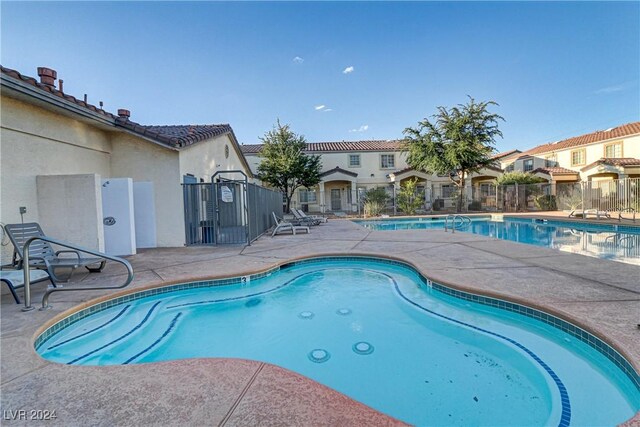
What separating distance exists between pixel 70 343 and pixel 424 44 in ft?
52.8

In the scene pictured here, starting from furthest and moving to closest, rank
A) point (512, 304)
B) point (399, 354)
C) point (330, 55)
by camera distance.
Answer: point (330, 55)
point (512, 304)
point (399, 354)

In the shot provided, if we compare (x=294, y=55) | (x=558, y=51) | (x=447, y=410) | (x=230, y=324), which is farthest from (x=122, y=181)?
(x=558, y=51)

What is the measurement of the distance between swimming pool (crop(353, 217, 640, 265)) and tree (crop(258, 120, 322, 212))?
6.77 metres

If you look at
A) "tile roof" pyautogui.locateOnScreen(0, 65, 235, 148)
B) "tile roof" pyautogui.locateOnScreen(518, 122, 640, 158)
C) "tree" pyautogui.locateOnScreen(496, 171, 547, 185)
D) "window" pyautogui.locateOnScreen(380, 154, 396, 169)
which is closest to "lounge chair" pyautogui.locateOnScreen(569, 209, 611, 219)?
"tree" pyautogui.locateOnScreen(496, 171, 547, 185)

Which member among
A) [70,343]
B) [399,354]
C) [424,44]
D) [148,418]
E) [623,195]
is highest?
[424,44]

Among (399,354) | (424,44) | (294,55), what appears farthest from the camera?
(294,55)

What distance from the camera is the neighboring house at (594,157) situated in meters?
23.5

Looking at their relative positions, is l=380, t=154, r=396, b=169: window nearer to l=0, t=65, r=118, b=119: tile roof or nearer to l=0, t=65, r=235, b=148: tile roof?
l=0, t=65, r=235, b=148: tile roof

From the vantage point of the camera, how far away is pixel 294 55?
50.1 feet

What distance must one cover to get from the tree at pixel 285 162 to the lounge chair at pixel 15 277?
61.1 feet

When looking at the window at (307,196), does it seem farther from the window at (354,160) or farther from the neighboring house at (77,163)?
the neighboring house at (77,163)

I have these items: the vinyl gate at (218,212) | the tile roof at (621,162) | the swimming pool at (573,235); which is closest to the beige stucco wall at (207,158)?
the vinyl gate at (218,212)

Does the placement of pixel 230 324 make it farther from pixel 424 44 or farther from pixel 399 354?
pixel 424 44

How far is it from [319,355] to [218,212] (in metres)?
7.02
